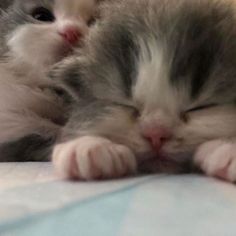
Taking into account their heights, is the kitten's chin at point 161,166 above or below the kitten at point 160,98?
below

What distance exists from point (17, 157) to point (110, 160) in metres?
0.26

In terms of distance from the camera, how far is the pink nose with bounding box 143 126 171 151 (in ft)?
2.40

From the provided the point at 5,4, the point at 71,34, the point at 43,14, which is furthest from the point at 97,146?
the point at 5,4

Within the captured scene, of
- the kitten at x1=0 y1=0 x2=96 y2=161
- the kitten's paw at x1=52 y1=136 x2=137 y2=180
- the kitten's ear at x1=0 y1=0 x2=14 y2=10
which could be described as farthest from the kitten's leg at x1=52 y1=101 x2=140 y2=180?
the kitten's ear at x1=0 y1=0 x2=14 y2=10

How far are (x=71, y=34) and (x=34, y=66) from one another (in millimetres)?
96

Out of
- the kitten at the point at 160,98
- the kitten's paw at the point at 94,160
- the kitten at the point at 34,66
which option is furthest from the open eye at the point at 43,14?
the kitten's paw at the point at 94,160

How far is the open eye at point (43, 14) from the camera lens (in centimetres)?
101

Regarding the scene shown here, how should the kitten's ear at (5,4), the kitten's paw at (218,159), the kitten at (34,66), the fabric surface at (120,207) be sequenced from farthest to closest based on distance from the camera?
the kitten's ear at (5,4)
the kitten at (34,66)
the kitten's paw at (218,159)
the fabric surface at (120,207)

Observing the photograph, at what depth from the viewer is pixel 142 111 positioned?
0.77 metres

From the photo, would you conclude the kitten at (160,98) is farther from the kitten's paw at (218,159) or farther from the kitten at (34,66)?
the kitten at (34,66)

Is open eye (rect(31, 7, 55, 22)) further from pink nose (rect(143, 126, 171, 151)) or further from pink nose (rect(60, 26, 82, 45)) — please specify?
pink nose (rect(143, 126, 171, 151))

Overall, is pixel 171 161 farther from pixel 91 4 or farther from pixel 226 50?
pixel 91 4

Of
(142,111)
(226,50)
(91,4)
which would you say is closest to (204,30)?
(226,50)

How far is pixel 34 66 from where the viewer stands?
976 mm
